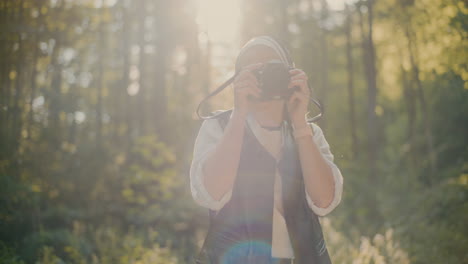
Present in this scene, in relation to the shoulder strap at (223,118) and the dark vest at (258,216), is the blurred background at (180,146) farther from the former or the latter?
the shoulder strap at (223,118)

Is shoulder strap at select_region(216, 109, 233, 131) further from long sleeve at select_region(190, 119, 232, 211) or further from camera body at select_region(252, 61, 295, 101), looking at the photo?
camera body at select_region(252, 61, 295, 101)

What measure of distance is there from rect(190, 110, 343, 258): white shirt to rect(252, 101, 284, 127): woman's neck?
30 millimetres

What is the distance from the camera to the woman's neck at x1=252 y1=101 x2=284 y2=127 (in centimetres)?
203

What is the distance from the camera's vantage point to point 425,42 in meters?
13.7

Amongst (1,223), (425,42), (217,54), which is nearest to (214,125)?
(1,223)

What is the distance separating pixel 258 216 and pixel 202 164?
33cm

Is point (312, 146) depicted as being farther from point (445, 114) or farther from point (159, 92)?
point (445, 114)

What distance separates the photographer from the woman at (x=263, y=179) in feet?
5.93

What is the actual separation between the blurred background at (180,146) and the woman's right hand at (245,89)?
766 millimetres

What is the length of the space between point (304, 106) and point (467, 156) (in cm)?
1031

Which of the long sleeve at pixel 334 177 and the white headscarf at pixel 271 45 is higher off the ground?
the white headscarf at pixel 271 45

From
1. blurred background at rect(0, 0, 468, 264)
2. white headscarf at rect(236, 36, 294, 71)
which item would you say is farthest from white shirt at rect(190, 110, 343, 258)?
blurred background at rect(0, 0, 468, 264)

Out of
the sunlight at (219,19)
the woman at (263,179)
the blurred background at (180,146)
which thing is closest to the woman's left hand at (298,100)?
the woman at (263,179)

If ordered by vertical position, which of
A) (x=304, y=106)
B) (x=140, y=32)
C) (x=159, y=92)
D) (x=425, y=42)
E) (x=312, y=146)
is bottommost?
(x=312, y=146)
